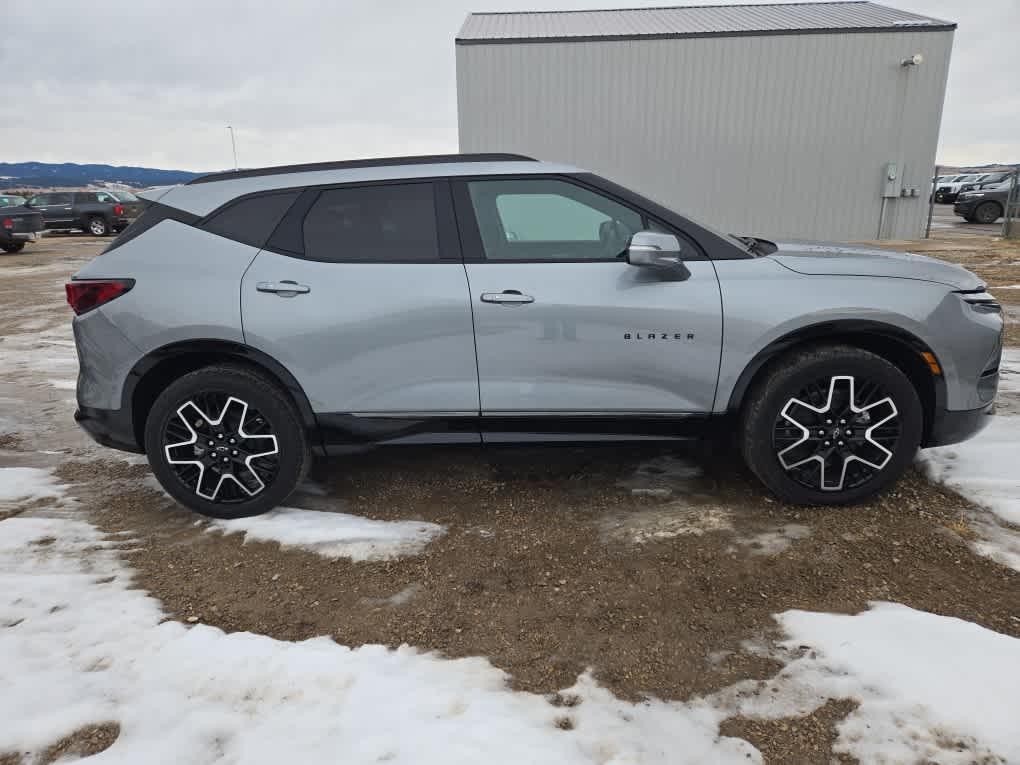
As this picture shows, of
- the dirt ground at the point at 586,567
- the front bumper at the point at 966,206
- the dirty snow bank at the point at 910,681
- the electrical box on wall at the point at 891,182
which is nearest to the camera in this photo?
the dirty snow bank at the point at 910,681

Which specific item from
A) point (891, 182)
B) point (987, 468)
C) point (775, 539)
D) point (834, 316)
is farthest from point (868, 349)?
point (891, 182)

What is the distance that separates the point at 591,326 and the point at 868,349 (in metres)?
1.34

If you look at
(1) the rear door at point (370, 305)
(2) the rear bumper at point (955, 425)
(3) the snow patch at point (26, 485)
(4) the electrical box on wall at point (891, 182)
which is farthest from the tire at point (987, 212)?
(3) the snow patch at point (26, 485)

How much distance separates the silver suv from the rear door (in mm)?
10

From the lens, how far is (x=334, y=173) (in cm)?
328

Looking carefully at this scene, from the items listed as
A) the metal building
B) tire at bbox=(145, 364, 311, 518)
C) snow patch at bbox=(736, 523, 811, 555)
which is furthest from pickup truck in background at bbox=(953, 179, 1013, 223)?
tire at bbox=(145, 364, 311, 518)

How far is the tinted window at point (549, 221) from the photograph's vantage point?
314 cm

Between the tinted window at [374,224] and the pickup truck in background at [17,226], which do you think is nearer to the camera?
the tinted window at [374,224]

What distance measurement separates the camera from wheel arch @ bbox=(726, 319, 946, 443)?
2.99 metres

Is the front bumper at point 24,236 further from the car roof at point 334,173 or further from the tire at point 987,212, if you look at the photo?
the tire at point 987,212

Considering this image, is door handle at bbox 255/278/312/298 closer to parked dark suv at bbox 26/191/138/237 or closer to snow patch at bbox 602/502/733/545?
snow patch at bbox 602/502/733/545

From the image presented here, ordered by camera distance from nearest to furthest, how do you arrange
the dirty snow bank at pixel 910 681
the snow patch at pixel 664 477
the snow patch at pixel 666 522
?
the dirty snow bank at pixel 910 681 → the snow patch at pixel 666 522 → the snow patch at pixel 664 477

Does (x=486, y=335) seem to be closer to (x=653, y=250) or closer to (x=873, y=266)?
(x=653, y=250)

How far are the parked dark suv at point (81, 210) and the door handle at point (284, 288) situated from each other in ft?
77.1
